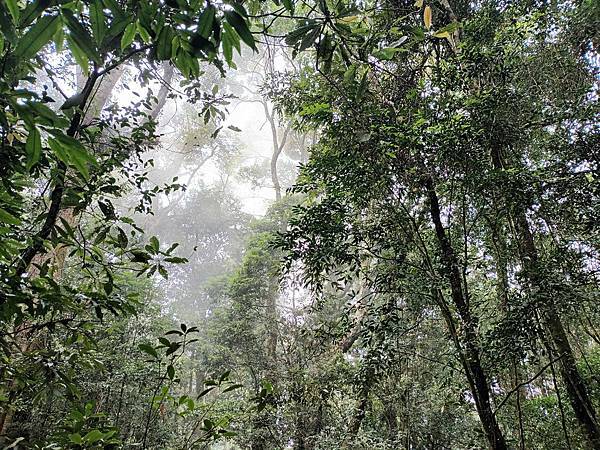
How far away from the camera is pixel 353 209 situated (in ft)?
9.65

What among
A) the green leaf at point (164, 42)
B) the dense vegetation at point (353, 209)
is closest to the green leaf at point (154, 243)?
the dense vegetation at point (353, 209)

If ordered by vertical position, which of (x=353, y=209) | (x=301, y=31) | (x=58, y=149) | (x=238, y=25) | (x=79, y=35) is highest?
(x=353, y=209)

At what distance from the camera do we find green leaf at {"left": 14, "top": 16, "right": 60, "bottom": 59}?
0.54 meters

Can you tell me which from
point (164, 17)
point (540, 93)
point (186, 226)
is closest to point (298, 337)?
point (540, 93)

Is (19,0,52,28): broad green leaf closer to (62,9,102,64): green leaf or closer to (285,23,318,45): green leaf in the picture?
(62,9,102,64): green leaf

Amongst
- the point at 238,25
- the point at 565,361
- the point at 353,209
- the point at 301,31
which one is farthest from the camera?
the point at 353,209

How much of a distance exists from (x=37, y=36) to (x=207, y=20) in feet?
0.82

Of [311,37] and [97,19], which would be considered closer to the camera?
[97,19]

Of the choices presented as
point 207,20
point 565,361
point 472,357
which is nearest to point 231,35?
point 207,20

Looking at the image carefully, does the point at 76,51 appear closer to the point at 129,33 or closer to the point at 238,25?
the point at 129,33

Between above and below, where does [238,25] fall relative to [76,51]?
above

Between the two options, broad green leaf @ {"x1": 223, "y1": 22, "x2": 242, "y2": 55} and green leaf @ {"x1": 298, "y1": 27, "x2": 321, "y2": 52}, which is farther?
green leaf @ {"x1": 298, "y1": 27, "x2": 321, "y2": 52}

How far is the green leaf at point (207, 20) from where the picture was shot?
2.09 ft

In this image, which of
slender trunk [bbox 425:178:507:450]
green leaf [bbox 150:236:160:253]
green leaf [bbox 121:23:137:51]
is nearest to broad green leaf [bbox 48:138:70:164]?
green leaf [bbox 121:23:137:51]
